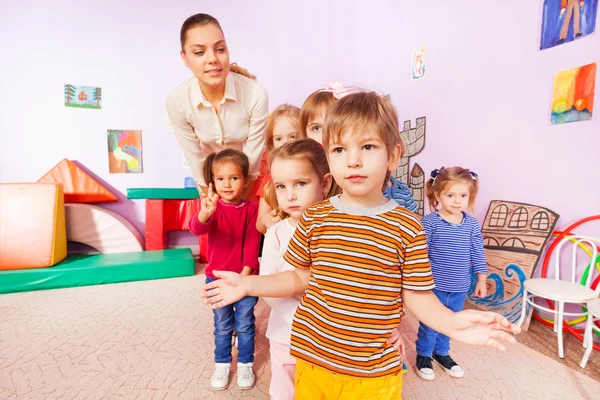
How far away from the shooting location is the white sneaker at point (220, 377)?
4.55ft

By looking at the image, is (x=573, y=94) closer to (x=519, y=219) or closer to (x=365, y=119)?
(x=519, y=219)

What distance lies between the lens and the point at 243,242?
1511 millimetres

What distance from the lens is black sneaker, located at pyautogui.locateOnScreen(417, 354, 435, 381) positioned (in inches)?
57.8

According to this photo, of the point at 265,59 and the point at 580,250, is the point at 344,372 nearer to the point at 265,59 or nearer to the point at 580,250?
the point at 580,250

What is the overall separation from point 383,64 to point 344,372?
10.7ft

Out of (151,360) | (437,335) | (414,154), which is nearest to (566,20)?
(414,154)

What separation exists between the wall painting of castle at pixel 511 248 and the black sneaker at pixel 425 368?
78 cm

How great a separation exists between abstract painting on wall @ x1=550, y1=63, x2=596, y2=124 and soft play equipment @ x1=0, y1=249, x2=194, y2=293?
281 cm

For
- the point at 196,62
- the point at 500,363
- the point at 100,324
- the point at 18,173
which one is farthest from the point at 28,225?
the point at 500,363

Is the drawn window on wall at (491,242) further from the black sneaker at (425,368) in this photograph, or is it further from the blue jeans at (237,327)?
the blue jeans at (237,327)

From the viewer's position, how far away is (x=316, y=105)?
143cm

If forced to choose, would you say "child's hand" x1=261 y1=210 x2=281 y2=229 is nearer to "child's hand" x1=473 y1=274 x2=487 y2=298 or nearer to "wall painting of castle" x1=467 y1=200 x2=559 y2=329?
"child's hand" x1=473 y1=274 x2=487 y2=298

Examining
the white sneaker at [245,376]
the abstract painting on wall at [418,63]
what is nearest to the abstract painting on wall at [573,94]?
the abstract painting on wall at [418,63]

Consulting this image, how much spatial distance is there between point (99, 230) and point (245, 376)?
2.27 m
